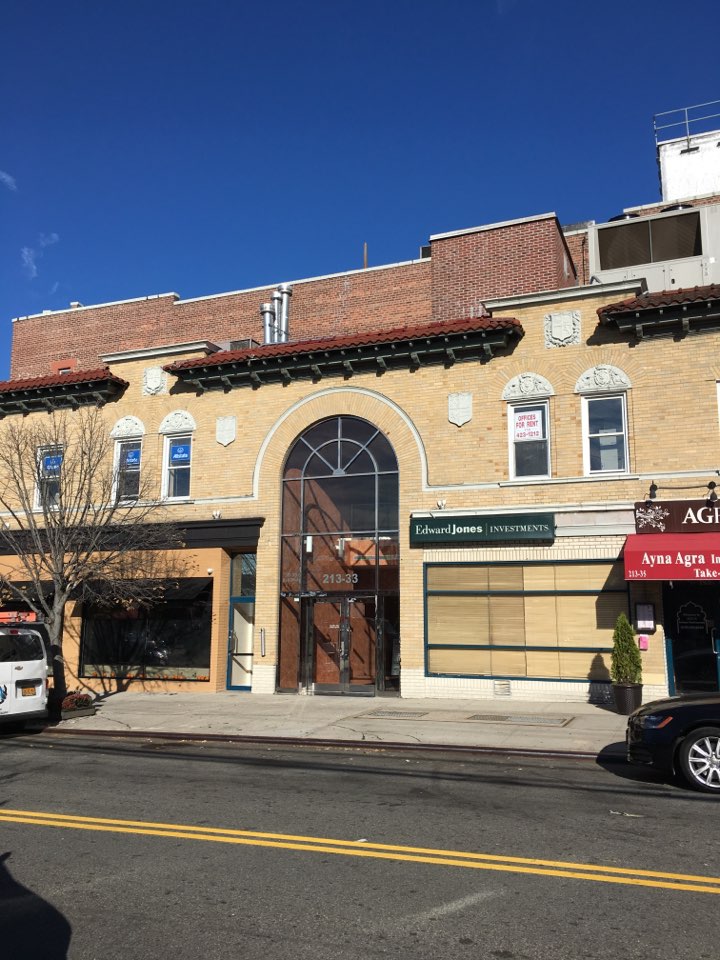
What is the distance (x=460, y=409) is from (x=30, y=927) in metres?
15.3

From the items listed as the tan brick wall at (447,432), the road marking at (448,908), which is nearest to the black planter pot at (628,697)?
the tan brick wall at (447,432)

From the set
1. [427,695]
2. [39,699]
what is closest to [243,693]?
[427,695]

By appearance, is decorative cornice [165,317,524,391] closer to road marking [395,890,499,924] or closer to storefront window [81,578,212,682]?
storefront window [81,578,212,682]

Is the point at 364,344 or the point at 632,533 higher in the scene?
the point at 364,344

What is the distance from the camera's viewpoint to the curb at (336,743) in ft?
37.4

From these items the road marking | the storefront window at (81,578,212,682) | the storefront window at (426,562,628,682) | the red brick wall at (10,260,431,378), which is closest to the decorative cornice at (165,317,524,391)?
the storefront window at (426,562,628,682)

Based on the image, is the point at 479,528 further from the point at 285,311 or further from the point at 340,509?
the point at 285,311

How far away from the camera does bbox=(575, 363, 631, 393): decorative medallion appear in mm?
17578

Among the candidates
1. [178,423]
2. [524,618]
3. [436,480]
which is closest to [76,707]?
[178,423]

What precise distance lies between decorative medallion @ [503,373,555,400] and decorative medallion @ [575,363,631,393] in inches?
27.3

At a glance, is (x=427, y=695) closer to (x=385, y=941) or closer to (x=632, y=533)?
(x=632, y=533)

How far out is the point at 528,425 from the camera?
18.4 meters

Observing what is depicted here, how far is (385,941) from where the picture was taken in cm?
471

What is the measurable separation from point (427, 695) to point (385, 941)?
13732 millimetres
